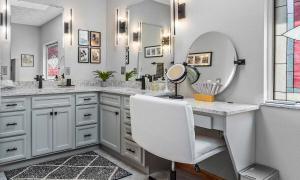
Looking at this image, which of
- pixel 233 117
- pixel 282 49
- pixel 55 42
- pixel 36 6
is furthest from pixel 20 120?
pixel 282 49

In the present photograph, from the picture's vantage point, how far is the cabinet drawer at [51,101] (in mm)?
2843

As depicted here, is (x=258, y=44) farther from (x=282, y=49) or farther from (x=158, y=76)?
(x=158, y=76)

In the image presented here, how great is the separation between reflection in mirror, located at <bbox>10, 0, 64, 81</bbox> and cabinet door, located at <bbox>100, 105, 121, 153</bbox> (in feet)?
3.54

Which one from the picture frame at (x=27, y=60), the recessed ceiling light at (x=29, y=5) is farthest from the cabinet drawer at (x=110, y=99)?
the recessed ceiling light at (x=29, y=5)

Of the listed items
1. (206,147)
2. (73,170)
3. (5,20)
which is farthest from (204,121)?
(5,20)

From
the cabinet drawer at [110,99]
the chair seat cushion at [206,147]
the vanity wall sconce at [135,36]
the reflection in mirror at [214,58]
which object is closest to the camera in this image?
the chair seat cushion at [206,147]

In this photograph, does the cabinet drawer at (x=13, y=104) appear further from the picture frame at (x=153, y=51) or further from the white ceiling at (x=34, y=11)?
the picture frame at (x=153, y=51)

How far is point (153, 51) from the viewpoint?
3.13 m

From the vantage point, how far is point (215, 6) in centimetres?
235

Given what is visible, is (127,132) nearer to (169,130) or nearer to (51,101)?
(51,101)

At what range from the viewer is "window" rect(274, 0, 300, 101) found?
191 centimetres

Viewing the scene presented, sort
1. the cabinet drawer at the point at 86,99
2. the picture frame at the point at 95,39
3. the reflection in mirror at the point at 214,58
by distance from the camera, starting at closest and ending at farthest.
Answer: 1. the reflection in mirror at the point at 214,58
2. the cabinet drawer at the point at 86,99
3. the picture frame at the point at 95,39

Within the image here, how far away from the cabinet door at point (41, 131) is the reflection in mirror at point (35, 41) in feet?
2.50

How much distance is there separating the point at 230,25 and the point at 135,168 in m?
1.88
